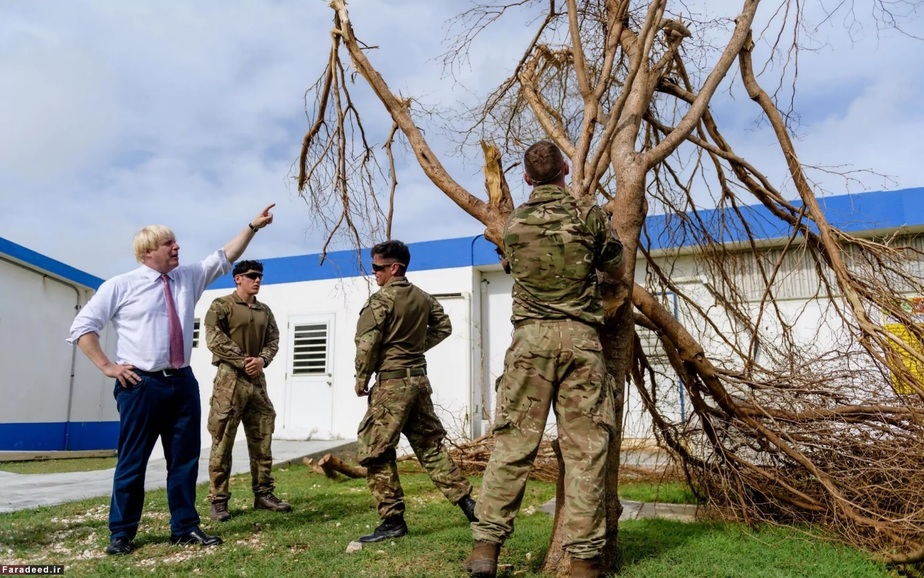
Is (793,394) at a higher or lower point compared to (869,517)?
higher

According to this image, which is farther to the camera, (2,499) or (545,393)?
(2,499)

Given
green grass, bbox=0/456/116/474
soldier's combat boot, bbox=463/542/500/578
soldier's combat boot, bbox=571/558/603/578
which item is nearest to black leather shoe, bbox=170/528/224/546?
soldier's combat boot, bbox=463/542/500/578

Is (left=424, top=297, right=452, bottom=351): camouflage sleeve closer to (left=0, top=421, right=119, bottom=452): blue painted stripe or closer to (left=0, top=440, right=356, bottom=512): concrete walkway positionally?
(left=0, top=440, right=356, bottom=512): concrete walkway

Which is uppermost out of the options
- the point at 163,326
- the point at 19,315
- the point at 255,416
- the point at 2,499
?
the point at 19,315

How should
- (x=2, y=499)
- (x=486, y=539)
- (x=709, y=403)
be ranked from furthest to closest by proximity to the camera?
(x=2, y=499) → (x=709, y=403) → (x=486, y=539)

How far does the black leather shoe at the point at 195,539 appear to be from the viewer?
4473 mm

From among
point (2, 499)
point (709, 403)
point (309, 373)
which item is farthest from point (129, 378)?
point (309, 373)

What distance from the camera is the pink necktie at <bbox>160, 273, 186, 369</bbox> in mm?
4531

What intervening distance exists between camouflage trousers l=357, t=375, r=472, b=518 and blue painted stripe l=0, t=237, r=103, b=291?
1142 cm

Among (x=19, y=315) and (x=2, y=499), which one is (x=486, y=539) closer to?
(x=2, y=499)

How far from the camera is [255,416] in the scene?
5.95m

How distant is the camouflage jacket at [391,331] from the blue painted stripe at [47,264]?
11260 millimetres

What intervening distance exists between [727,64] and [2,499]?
7448 mm

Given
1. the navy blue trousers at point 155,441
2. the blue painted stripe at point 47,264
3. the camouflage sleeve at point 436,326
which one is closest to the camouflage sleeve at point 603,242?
the camouflage sleeve at point 436,326
